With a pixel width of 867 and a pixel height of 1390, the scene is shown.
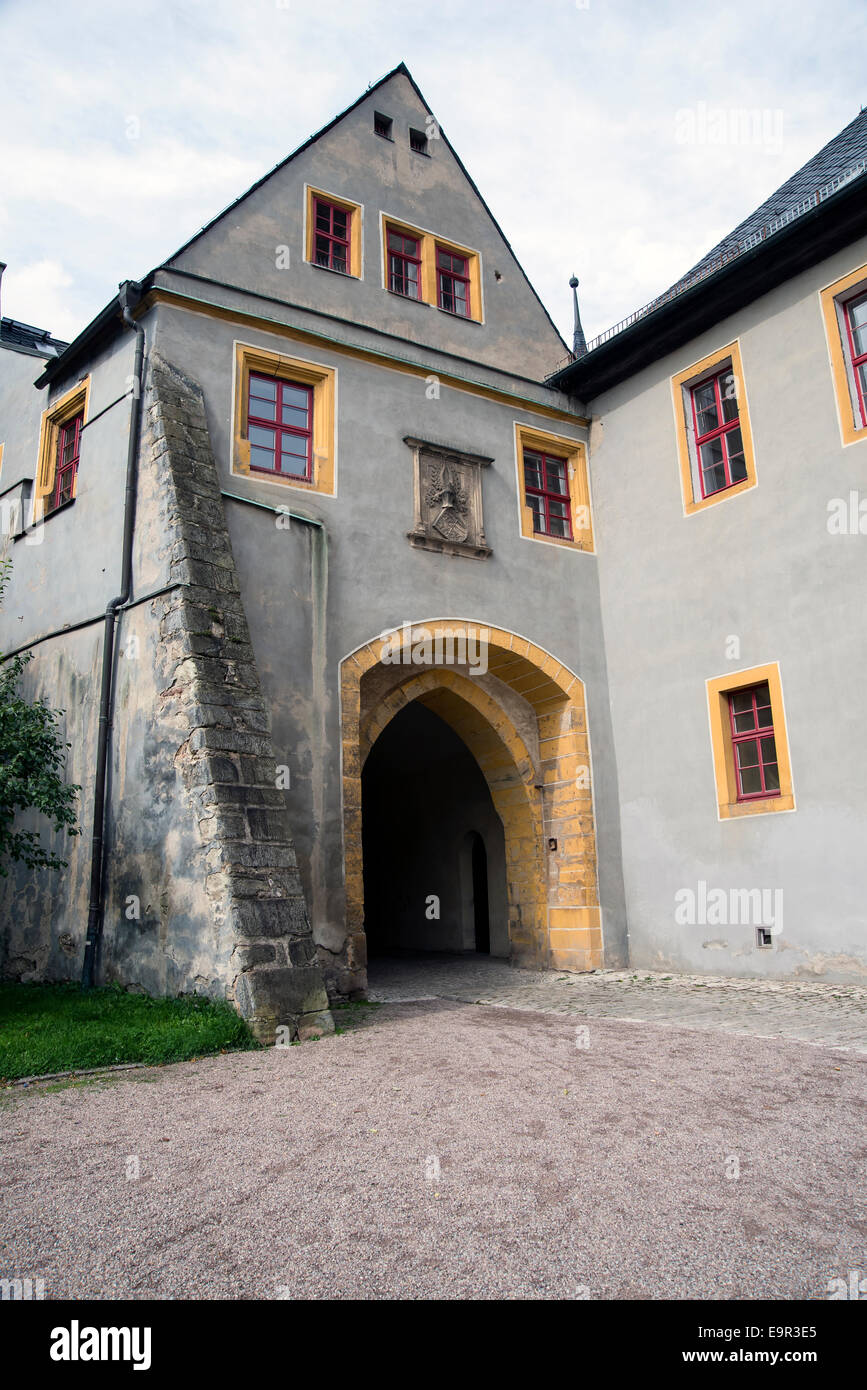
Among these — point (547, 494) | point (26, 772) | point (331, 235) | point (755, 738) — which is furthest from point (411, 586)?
point (331, 235)

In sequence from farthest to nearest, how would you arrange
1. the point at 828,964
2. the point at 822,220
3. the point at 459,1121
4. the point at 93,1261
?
the point at 822,220 < the point at 828,964 < the point at 459,1121 < the point at 93,1261

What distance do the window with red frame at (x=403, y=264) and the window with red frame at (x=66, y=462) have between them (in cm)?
465

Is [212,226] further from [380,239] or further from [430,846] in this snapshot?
[430,846]

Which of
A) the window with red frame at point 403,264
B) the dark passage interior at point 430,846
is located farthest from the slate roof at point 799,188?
the dark passage interior at point 430,846

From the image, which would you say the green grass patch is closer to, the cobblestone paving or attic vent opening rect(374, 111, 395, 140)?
the cobblestone paving

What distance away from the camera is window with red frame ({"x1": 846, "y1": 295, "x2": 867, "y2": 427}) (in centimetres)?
985

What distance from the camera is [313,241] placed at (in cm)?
1205

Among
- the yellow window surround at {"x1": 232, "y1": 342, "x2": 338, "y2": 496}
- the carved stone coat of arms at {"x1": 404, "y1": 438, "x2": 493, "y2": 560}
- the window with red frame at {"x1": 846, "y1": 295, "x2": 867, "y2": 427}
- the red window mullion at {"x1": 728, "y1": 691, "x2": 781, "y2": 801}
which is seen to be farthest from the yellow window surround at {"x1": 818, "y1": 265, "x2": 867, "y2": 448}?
the yellow window surround at {"x1": 232, "y1": 342, "x2": 338, "y2": 496}

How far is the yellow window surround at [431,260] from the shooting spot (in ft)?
42.3

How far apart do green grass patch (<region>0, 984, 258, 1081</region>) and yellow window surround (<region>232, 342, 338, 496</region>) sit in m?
5.78

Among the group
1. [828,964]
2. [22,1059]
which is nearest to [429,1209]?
[22,1059]

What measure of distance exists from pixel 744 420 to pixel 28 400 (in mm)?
9726

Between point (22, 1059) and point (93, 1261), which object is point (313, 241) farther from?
point (93, 1261)
